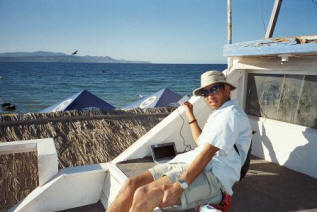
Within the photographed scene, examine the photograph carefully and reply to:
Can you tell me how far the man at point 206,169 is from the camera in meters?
2.38

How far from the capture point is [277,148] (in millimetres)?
4469

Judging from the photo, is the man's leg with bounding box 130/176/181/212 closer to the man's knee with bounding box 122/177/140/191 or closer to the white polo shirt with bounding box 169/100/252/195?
the man's knee with bounding box 122/177/140/191

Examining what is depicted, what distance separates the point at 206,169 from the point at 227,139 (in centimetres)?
39

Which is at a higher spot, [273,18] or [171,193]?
[273,18]

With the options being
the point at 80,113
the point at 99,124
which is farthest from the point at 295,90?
the point at 80,113

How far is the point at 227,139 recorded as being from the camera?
2381 millimetres

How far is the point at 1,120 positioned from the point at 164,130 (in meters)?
4.83

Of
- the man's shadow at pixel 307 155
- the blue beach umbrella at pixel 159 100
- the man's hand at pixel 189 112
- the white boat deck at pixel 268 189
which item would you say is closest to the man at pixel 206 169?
the man's hand at pixel 189 112

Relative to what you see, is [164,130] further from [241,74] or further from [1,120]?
[1,120]

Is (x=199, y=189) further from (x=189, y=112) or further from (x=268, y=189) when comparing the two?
(x=268, y=189)

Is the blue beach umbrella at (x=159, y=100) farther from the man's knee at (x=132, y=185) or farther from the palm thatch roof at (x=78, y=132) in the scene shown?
the man's knee at (x=132, y=185)

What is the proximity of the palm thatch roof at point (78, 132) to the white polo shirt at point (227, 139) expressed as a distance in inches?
172

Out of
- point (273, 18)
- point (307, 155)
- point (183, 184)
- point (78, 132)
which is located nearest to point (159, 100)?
point (78, 132)

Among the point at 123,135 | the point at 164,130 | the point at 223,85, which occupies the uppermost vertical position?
the point at 223,85
